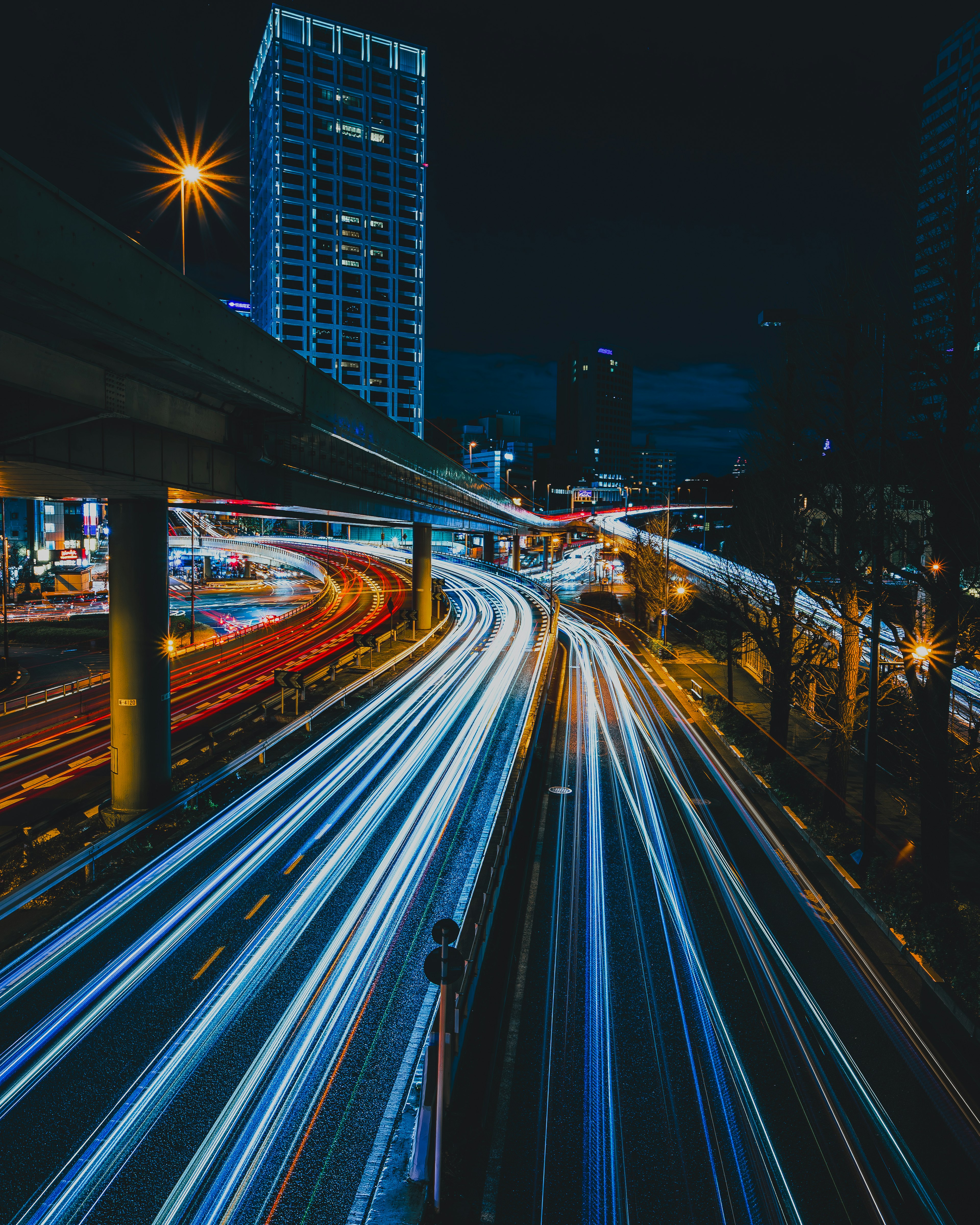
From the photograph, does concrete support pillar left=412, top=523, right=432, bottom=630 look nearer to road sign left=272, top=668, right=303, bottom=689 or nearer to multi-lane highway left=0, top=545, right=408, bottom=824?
multi-lane highway left=0, top=545, right=408, bottom=824

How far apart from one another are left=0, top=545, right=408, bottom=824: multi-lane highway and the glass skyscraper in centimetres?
7641

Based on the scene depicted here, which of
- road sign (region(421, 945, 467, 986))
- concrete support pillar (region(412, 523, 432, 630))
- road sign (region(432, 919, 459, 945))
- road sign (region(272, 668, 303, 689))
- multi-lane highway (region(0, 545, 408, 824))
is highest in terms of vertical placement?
concrete support pillar (region(412, 523, 432, 630))

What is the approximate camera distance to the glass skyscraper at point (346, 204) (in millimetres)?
112812

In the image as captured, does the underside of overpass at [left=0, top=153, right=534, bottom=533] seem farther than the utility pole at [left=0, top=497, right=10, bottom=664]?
No

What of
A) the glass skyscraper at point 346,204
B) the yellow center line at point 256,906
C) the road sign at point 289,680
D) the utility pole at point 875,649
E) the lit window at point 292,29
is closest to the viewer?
the yellow center line at point 256,906

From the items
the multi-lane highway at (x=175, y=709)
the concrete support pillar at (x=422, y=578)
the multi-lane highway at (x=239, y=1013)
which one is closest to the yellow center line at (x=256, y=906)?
the multi-lane highway at (x=239, y=1013)

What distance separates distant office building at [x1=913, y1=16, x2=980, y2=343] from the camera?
10.1m

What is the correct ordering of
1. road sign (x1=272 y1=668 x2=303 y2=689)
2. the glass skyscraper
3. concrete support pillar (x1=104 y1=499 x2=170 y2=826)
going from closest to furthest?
concrete support pillar (x1=104 y1=499 x2=170 y2=826), road sign (x1=272 y1=668 x2=303 y2=689), the glass skyscraper

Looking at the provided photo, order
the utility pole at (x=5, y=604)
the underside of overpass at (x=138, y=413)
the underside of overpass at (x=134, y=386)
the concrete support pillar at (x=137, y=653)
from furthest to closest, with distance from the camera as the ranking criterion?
the utility pole at (x=5, y=604) < the concrete support pillar at (x=137, y=653) < the underside of overpass at (x=138, y=413) < the underside of overpass at (x=134, y=386)

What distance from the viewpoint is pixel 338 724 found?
22797 mm

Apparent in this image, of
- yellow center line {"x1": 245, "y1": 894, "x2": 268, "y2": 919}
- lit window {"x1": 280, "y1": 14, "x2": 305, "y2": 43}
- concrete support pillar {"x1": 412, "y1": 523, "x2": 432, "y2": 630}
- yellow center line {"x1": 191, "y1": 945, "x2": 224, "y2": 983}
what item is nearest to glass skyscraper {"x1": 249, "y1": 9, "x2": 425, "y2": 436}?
lit window {"x1": 280, "y1": 14, "x2": 305, "y2": 43}

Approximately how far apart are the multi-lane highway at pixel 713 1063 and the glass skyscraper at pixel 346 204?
359 ft

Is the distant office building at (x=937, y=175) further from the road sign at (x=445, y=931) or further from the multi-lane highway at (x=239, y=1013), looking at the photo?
the multi-lane highway at (x=239, y=1013)

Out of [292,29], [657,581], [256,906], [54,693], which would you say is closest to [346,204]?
[292,29]
